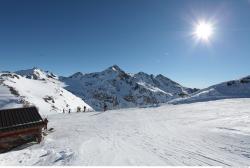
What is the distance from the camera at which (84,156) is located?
12688 mm

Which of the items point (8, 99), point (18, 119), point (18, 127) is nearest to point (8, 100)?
point (8, 99)

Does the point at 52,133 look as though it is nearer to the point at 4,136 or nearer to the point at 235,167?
the point at 4,136

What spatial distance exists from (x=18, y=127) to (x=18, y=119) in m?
1.00

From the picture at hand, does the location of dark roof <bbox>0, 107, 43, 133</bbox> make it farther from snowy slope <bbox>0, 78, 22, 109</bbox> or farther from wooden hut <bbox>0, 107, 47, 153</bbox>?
snowy slope <bbox>0, 78, 22, 109</bbox>

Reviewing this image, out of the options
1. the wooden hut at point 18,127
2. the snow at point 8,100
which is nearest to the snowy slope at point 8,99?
the snow at point 8,100

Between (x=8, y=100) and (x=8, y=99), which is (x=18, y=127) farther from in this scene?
(x=8, y=99)

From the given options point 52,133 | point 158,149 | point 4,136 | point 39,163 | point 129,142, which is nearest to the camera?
point 39,163

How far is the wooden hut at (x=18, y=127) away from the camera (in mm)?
17031

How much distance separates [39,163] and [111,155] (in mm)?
3945

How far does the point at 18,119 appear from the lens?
18.5 metres

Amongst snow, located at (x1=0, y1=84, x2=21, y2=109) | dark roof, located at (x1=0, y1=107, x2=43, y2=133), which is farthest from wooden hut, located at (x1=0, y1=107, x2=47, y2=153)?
snow, located at (x1=0, y1=84, x2=21, y2=109)

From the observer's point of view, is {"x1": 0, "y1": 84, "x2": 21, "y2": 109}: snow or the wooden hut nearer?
the wooden hut

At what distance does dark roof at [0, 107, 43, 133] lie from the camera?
57.2 ft

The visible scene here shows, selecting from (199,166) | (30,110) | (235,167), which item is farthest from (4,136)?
(235,167)
